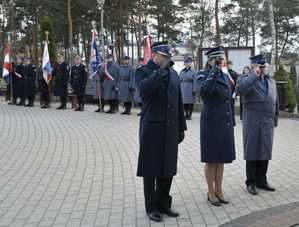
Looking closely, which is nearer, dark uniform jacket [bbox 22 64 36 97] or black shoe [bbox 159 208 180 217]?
black shoe [bbox 159 208 180 217]

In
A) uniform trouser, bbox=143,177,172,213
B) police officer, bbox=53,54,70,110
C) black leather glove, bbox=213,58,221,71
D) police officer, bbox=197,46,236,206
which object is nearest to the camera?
uniform trouser, bbox=143,177,172,213

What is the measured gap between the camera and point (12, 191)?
5.54 meters

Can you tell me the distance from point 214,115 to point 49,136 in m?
5.93

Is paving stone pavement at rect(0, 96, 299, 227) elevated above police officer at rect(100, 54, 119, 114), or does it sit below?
below

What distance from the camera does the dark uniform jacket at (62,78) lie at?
1529 centimetres

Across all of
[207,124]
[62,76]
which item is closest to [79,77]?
[62,76]

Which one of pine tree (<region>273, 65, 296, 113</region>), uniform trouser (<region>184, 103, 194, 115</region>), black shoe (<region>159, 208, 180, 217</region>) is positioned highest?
pine tree (<region>273, 65, 296, 113</region>)

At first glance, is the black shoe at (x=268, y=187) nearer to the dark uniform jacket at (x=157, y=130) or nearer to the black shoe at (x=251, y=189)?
the black shoe at (x=251, y=189)

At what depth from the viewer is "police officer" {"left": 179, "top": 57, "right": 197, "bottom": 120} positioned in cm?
1308

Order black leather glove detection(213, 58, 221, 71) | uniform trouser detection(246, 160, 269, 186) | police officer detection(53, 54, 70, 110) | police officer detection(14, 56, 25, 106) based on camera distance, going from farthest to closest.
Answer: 1. police officer detection(14, 56, 25, 106)
2. police officer detection(53, 54, 70, 110)
3. uniform trouser detection(246, 160, 269, 186)
4. black leather glove detection(213, 58, 221, 71)

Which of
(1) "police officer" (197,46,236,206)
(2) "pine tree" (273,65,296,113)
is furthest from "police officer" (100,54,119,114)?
(1) "police officer" (197,46,236,206)

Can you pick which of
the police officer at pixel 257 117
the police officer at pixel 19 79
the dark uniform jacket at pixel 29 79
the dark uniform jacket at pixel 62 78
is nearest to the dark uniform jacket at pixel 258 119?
the police officer at pixel 257 117

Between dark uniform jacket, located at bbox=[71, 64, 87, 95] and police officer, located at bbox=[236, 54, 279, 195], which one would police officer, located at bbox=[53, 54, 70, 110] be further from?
police officer, located at bbox=[236, 54, 279, 195]

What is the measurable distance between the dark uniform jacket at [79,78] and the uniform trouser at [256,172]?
10409 millimetres
